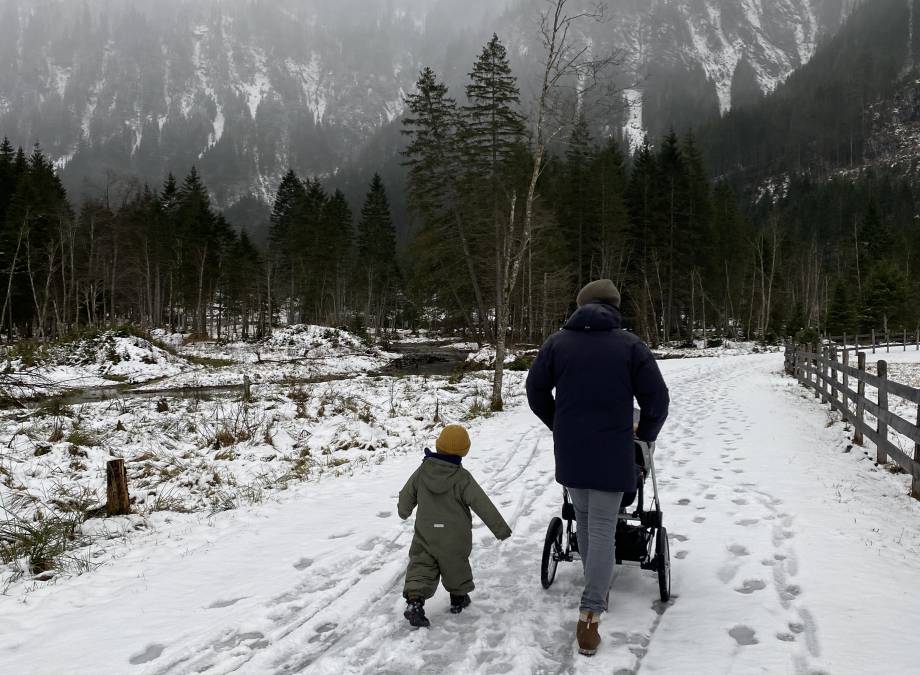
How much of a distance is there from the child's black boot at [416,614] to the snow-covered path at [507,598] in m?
0.07

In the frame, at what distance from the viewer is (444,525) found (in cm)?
331

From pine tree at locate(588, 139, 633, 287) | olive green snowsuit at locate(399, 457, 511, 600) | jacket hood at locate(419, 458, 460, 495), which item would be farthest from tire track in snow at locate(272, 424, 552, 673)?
pine tree at locate(588, 139, 633, 287)

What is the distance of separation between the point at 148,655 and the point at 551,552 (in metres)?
2.72

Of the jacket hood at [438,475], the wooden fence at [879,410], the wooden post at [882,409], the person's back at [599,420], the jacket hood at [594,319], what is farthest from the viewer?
the wooden post at [882,409]

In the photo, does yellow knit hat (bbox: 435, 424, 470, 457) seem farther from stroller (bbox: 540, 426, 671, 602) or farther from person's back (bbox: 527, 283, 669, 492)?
stroller (bbox: 540, 426, 671, 602)

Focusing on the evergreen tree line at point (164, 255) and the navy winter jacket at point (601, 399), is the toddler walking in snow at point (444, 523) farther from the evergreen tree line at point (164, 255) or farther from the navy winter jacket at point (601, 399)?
the evergreen tree line at point (164, 255)

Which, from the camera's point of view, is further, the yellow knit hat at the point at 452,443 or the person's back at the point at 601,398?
the yellow knit hat at the point at 452,443

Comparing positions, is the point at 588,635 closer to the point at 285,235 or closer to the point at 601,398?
the point at 601,398

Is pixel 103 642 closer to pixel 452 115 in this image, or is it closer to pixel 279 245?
pixel 452 115

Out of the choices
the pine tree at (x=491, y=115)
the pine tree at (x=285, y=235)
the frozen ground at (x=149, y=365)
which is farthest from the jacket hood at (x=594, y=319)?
the pine tree at (x=285, y=235)

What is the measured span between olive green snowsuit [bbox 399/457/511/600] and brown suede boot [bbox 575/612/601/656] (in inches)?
25.7

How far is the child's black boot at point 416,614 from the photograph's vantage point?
3.21 m

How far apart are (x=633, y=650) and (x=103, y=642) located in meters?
3.33

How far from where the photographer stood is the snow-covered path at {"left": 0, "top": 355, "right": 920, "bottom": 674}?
290 centimetres
